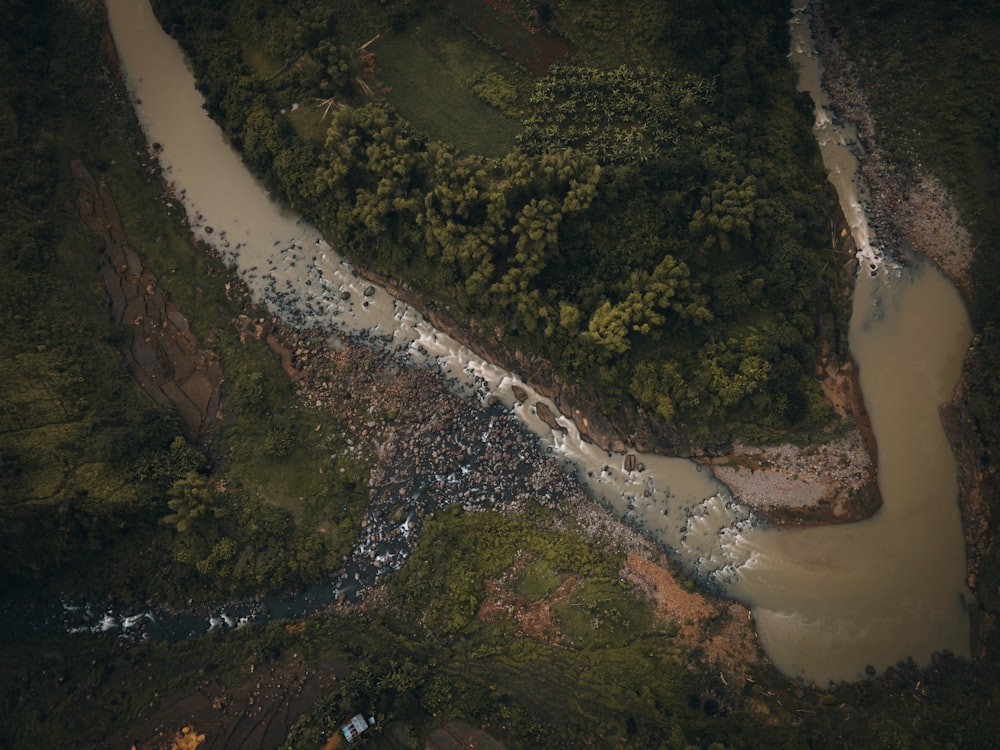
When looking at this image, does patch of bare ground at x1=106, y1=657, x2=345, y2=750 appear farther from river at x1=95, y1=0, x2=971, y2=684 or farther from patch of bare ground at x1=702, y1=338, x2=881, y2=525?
patch of bare ground at x1=702, y1=338, x2=881, y2=525

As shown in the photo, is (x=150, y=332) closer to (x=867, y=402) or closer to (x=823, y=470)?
(x=823, y=470)

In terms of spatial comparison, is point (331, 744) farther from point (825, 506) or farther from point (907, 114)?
point (907, 114)

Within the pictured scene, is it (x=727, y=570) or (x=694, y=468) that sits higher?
(x=694, y=468)

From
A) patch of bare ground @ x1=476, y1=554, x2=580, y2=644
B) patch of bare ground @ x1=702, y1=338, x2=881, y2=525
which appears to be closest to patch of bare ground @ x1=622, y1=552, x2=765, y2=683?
patch of bare ground @ x1=476, y1=554, x2=580, y2=644

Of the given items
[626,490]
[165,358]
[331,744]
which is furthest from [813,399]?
[165,358]

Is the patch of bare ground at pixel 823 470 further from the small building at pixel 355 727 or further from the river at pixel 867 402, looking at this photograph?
the small building at pixel 355 727

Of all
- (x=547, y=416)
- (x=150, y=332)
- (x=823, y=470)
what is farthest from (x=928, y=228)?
(x=150, y=332)
